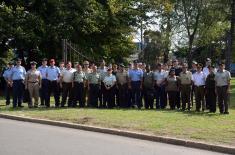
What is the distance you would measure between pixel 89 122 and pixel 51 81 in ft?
18.6

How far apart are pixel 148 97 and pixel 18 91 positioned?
527 centimetres

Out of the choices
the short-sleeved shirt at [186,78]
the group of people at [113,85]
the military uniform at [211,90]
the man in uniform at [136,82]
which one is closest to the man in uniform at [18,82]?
the group of people at [113,85]

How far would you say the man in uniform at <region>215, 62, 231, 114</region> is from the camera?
17.4 metres

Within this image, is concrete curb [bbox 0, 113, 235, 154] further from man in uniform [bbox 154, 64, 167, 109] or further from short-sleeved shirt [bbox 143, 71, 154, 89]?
man in uniform [bbox 154, 64, 167, 109]

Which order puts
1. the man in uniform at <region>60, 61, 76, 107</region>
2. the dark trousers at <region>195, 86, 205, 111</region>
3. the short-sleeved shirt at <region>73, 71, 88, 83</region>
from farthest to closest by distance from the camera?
the man in uniform at <region>60, 61, 76, 107</region>
the short-sleeved shirt at <region>73, 71, 88, 83</region>
the dark trousers at <region>195, 86, 205, 111</region>

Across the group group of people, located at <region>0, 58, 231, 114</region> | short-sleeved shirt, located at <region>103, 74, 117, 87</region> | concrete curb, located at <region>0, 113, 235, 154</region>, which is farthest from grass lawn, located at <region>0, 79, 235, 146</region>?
short-sleeved shirt, located at <region>103, 74, 117, 87</region>

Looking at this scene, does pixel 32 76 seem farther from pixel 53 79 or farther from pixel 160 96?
pixel 160 96

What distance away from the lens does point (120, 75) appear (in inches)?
788

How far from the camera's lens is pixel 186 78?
1881 centimetres

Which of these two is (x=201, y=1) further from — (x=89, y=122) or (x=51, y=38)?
(x=89, y=122)

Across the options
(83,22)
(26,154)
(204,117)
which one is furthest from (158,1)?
(26,154)

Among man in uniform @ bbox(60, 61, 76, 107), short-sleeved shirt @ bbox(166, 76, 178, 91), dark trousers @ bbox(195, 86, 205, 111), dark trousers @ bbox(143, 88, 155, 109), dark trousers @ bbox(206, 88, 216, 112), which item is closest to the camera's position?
dark trousers @ bbox(206, 88, 216, 112)

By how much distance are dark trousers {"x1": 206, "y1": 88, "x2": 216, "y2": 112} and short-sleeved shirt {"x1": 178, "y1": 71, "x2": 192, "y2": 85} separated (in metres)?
0.80

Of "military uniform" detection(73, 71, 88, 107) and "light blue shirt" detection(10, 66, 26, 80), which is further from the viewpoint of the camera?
"light blue shirt" detection(10, 66, 26, 80)
